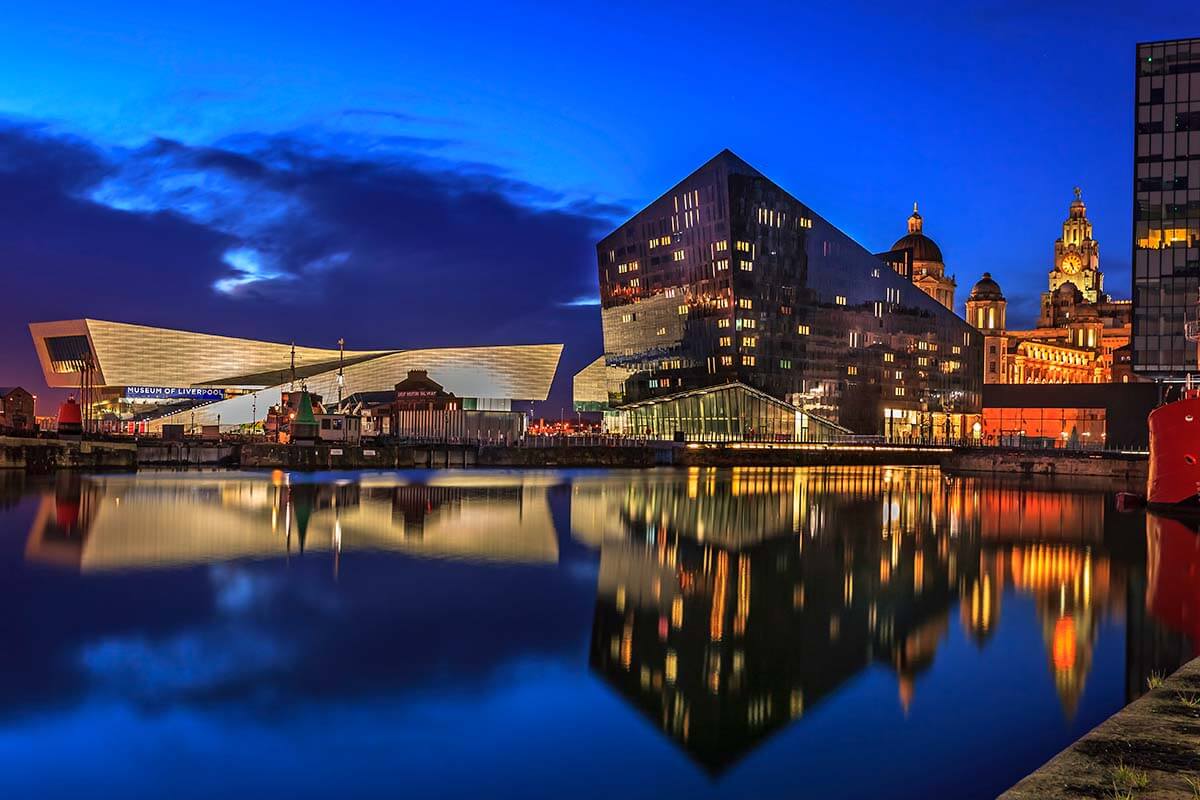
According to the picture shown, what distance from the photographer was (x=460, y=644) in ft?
55.7

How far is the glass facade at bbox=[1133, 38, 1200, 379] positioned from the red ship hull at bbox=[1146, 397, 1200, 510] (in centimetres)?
3999

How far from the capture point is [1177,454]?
45.3 metres

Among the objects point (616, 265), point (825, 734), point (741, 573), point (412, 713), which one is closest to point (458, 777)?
point (412, 713)

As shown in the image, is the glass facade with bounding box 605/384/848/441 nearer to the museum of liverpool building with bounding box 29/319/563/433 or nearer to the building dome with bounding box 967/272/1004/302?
the museum of liverpool building with bounding box 29/319/563/433

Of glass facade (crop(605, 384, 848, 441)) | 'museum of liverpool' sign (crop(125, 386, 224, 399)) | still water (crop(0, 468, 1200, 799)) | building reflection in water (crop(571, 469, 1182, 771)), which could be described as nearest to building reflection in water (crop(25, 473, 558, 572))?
still water (crop(0, 468, 1200, 799))

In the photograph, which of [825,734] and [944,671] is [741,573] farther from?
[825,734]

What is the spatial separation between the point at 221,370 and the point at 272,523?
120 metres

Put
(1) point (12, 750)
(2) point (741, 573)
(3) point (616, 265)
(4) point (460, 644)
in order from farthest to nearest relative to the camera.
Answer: (3) point (616, 265), (2) point (741, 573), (4) point (460, 644), (1) point (12, 750)

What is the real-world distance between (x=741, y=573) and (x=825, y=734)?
12.3 metres

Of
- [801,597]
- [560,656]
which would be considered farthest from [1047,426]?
[560,656]

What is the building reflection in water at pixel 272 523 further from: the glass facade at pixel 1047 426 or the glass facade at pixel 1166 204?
the glass facade at pixel 1047 426

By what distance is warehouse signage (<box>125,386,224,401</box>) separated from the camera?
140375 millimetres

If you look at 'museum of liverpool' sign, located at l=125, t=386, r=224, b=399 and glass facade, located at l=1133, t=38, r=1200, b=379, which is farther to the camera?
'museum of liverpool' sign, located at l=125, t=386, r=224, b=399

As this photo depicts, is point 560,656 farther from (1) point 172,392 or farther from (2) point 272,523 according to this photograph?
(1) point 172,392
